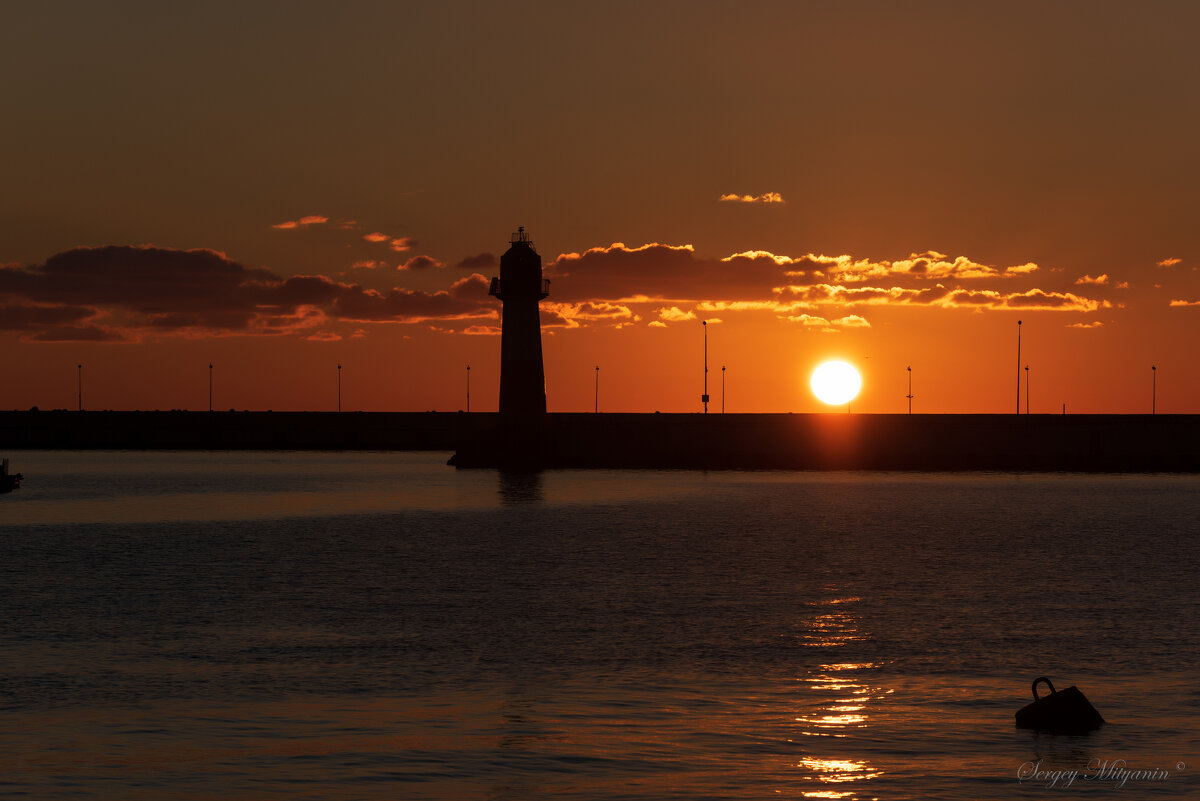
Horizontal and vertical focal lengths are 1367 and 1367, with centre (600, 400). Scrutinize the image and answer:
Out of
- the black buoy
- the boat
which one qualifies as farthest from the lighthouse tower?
the black buoy

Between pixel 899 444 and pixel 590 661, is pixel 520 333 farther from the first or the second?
pixel 590 661

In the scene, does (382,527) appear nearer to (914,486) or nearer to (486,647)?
(486,647)

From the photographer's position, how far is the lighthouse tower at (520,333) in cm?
11375

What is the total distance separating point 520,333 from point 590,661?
85.5 meters

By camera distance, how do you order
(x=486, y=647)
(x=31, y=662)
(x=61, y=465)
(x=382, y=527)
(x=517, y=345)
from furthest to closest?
(x=61, y=465)
(x=517, y=345)
(x=382, y=527)
(x=486, y=647)
(x=31, y=662)

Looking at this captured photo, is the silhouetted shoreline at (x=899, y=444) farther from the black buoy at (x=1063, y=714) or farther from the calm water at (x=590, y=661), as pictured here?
the black buoy at (x=1063, y=714)

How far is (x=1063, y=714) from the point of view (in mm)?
21688

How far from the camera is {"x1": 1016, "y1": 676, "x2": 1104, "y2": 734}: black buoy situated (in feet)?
71.2

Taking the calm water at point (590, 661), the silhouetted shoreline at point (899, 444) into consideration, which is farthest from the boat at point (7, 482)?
the silhouetted shoreline at point (899, 444)

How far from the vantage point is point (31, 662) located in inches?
1133

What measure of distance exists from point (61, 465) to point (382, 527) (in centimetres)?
12195

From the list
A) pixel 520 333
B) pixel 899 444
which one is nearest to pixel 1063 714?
pixel 520 333

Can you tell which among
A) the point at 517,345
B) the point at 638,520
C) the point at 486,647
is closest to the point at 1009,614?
the point at 486,647

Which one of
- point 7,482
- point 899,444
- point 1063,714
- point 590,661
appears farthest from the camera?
point 899,444
